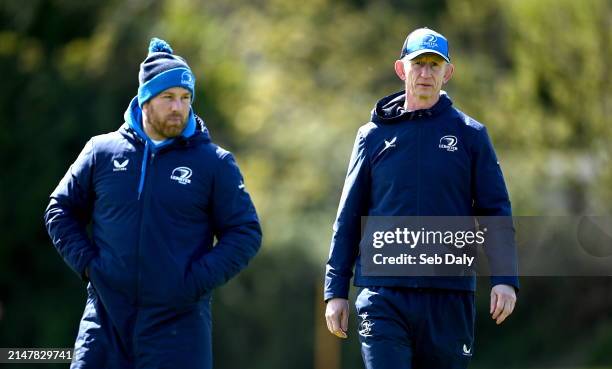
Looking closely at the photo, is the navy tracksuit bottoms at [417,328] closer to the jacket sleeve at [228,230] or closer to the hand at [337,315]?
the hand at [337,315]

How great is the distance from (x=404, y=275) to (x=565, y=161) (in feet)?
55.7

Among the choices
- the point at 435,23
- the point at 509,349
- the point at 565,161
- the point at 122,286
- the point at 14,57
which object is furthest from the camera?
the point at 435,23

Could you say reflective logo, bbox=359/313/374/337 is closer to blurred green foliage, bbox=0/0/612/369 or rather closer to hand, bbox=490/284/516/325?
hand, bbox=490/284/516/325

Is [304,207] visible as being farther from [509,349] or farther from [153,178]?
[153,178]

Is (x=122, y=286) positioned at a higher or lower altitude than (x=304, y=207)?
lower

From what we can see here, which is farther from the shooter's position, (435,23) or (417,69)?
(435,23)

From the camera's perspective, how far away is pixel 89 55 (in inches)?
789

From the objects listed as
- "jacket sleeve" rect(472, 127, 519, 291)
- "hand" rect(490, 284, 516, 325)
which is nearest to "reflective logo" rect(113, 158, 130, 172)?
"jacket sleeve" rect(472, 127, 519, 291)

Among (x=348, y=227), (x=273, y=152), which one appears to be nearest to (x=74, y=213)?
(x=348, y=227)

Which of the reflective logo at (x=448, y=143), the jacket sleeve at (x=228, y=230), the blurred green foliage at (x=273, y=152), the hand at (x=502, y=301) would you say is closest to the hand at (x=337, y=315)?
the jacket sleeve at (x=228, y=230)

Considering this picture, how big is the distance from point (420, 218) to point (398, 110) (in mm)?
636

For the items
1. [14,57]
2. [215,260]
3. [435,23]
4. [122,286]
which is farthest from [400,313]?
[435,23]

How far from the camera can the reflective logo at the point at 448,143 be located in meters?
6.37

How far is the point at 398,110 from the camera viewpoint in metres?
6.53
